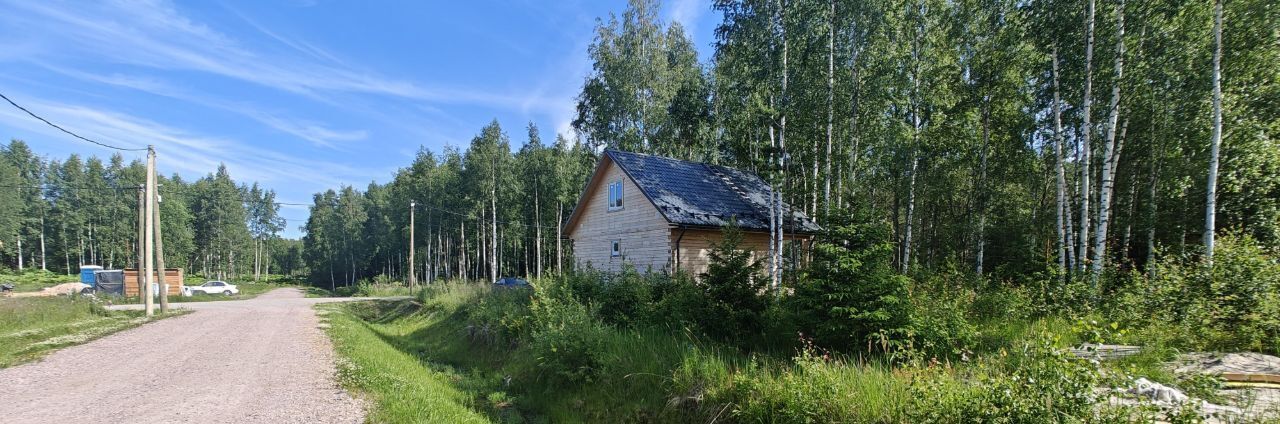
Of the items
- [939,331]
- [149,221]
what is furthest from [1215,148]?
[149,221]

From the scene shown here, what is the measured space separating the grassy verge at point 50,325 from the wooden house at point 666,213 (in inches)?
505

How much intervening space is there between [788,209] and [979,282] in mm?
6335

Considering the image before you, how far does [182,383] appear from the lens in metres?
7.56

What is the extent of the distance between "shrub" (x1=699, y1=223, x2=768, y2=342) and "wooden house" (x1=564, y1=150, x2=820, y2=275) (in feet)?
18.4

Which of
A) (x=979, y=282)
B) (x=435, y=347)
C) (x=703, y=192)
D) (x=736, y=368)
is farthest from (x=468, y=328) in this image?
(x=979, y=282)

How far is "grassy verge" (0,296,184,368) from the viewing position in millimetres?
10092

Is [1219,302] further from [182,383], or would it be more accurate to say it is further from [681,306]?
[182,383]

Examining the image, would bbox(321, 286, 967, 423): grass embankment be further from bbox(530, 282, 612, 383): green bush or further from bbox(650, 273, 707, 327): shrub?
bbox(650, 273, 707, 327): shrub

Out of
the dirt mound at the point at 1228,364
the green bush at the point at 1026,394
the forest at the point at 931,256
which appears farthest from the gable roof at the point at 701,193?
the green bush at the point at 1026,394

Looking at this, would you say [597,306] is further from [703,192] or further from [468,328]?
[703,192]

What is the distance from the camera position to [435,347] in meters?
15.4

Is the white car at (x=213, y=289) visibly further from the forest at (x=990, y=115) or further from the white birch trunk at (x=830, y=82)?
the white birch trunk at (x=830, y=82)

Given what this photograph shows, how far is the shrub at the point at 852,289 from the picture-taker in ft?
19.9

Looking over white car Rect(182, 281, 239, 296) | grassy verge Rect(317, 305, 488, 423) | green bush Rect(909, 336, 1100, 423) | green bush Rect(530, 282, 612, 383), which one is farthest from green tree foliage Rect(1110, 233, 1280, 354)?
white car Rect(182, 281, 239, 296)
